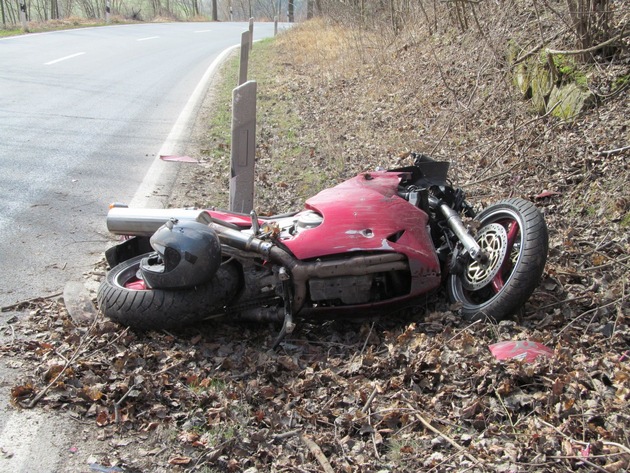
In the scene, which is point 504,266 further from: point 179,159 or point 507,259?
point 179,159

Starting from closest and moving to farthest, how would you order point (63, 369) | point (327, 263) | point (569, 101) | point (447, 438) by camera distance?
point (447, 438), point (63, 369), point (327, 263), point (569, 101)

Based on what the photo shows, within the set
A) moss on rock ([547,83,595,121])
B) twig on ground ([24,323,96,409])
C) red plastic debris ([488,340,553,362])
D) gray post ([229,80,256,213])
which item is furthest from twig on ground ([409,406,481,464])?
moss on rock ([547,83,595,121])

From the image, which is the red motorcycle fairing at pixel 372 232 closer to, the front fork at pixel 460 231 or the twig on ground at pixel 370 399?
the front fork at pixel 460 231

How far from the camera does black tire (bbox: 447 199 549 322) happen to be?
454 centimetres

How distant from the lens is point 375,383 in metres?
4.07

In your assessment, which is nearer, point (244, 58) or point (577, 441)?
point (577, 441)

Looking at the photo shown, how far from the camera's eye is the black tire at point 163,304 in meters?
4.62

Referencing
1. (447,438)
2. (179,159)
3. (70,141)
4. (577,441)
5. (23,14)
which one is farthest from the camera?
(23,14)

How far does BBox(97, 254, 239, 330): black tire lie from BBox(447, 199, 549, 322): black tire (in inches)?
72.5

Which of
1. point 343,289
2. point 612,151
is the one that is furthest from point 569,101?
point 343,289

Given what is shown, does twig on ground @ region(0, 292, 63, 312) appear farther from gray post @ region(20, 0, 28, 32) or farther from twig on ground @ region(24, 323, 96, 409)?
gray post @ region(20, 0, 28, 32)

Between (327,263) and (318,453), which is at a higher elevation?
(327,263)

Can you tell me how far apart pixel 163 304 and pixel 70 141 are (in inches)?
252

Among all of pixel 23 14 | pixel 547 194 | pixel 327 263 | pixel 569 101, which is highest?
pixel 23 14
